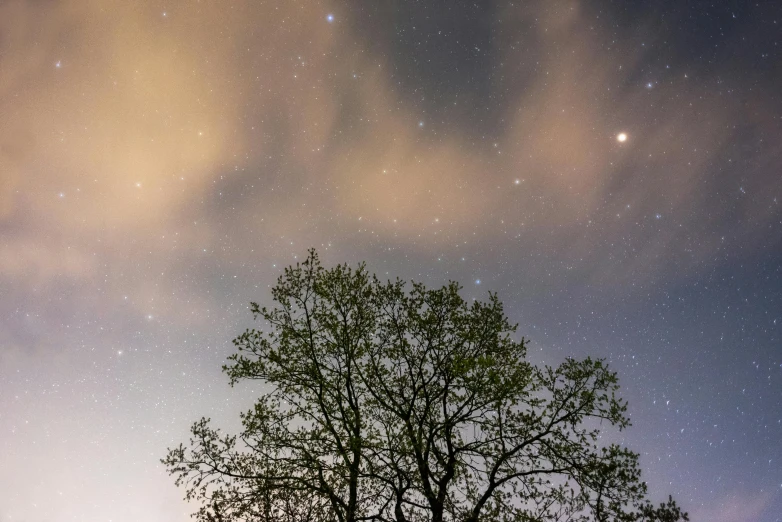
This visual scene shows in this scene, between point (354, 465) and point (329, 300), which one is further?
point (329, 300)

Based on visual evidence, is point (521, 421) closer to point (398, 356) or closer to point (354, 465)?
point (398, 356)

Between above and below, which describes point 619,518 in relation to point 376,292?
below

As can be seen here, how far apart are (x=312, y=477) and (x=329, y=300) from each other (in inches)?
240

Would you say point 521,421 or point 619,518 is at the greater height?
point 521,421

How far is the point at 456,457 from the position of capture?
51.1 ft

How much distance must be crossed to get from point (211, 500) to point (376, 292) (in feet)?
29.1

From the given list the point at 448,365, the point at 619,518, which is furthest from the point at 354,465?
the point at 619,518

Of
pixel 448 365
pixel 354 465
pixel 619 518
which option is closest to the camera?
pixel 619 518

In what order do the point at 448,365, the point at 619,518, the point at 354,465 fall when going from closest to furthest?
the point at 619,518, the point at 354,465, the point at 448,365

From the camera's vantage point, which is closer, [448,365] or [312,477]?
[312,477]

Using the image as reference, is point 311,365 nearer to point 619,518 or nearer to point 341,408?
point 341,408

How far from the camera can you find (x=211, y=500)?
1429cm

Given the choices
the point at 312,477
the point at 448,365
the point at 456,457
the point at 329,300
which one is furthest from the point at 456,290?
the point at 312,477

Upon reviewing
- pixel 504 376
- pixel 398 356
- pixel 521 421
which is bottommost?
pixel 521 421
